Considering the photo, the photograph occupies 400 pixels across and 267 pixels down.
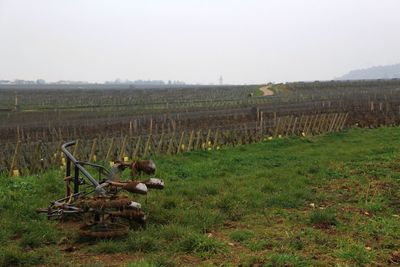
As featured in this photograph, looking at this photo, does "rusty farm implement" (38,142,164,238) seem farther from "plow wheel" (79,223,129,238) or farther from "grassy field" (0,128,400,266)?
"grassy field" (0,128,400,266)

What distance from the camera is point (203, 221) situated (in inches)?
265

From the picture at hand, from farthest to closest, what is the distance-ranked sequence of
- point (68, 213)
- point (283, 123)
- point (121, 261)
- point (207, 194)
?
point (283, 123) → point (207, 194) → point (68, 213) → point (121, 261)

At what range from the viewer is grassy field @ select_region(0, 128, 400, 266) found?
5.36m

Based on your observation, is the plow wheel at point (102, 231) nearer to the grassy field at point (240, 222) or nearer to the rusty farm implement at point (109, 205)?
the rusty farm implement at point (109, 205)

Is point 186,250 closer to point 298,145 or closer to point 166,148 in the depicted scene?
point 166,148

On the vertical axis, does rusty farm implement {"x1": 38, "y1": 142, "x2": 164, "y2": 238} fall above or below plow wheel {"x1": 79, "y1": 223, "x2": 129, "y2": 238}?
above

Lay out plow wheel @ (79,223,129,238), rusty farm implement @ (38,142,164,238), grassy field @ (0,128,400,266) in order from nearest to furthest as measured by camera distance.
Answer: grassy field @ (0,128,400,266) → rusty farm implement @ (38,142,164,238) → plow wheel @ (79,223,129,238)

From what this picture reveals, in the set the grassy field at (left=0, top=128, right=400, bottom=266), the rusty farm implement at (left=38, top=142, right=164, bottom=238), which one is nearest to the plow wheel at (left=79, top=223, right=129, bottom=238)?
the rusty farm implement at (left=38, top=142, right=164, bottom=238)

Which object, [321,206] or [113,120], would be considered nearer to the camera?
[321,206]

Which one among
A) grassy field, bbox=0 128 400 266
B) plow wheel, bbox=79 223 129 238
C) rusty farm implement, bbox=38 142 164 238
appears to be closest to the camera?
grassy field, bbox=0 128 400 266

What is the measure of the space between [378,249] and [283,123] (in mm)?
15725

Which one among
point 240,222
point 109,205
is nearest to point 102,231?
point 109,205

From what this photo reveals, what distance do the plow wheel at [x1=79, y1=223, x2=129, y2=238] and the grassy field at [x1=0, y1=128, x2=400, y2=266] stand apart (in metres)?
0.10

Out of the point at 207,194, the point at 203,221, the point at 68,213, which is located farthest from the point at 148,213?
the point at 207,194
